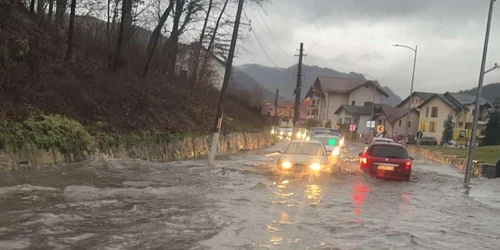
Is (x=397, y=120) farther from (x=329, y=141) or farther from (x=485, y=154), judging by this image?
(x=329, y=141)

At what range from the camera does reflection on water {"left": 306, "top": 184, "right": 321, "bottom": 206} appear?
11811 millimetres

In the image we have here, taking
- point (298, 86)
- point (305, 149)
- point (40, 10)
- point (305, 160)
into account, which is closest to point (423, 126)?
point (298, 86)

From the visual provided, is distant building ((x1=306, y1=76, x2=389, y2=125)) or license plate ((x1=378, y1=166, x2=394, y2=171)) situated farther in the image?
distant building ((x1=306, y1=76, x2=389, y2=125))

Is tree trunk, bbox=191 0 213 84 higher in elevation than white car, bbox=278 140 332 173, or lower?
higher

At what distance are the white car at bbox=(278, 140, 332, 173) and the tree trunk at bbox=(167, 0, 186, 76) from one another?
13.9 metres

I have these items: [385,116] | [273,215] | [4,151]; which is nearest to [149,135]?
[4,151]

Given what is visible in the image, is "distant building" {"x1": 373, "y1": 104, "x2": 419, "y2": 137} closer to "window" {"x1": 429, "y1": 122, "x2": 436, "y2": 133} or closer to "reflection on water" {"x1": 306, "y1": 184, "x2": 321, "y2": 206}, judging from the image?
"window" {"x1": 429, "y1": 122, "x2": 436, "y2": 133}

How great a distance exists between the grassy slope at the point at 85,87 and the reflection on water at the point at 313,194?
7766 mm

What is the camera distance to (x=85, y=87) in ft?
62.0

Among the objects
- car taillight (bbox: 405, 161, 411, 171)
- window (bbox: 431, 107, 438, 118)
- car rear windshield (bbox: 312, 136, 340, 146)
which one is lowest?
car taillight (bbox: 405, 161, 411, 171)

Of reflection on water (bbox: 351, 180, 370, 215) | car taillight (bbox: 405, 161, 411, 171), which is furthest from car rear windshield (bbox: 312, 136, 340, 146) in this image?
reflection on water (bbox: 351, 180, 370, 215)

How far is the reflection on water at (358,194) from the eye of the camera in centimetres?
1141

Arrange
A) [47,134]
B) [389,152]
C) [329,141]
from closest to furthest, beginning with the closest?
[47,134] → [389,152] → [329,141]

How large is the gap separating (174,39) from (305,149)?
1650 cm
